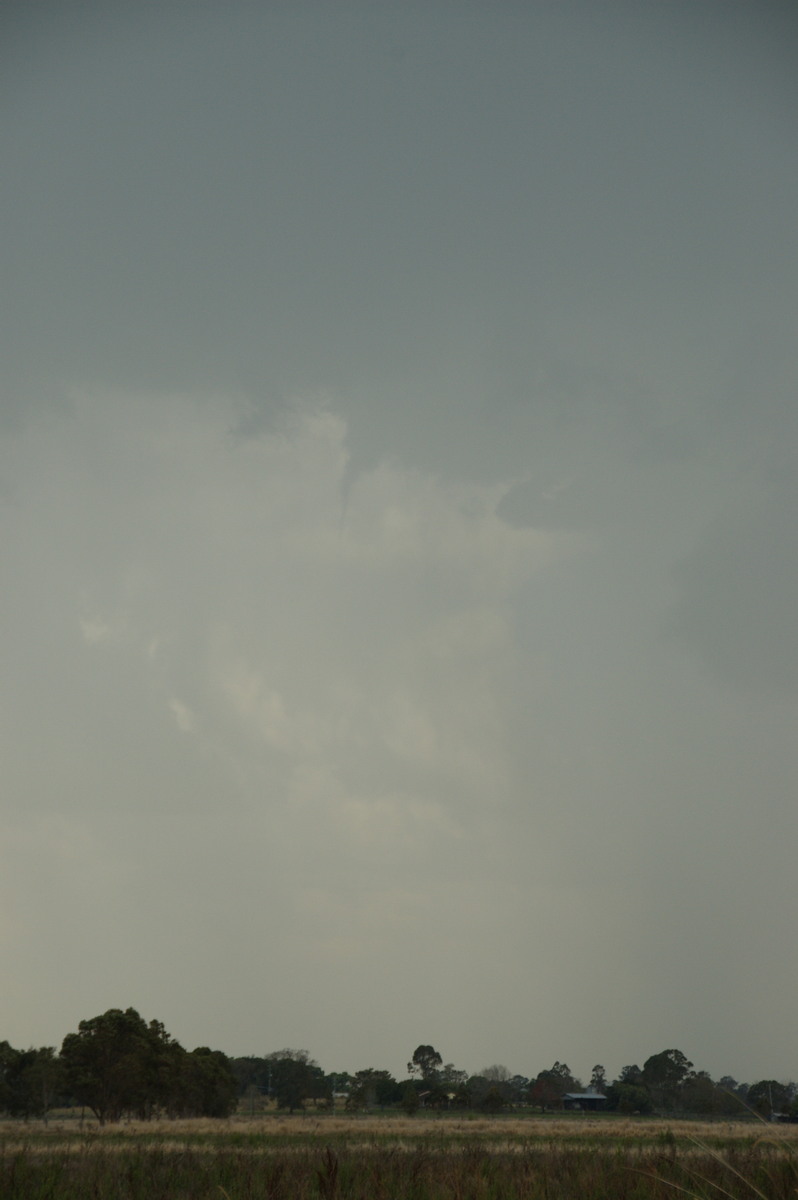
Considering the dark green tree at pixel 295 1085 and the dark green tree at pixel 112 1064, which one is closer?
the dark green tree at pixel 112 1064

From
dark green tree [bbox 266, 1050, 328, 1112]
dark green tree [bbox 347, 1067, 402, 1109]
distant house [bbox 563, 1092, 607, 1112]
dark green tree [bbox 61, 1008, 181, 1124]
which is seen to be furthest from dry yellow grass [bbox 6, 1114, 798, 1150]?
distant house [bbox 563, 1092, 607, 1112]

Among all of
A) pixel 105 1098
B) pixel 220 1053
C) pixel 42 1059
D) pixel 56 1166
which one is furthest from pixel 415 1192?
pixel 220 1053

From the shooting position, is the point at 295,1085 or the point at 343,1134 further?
the point at 295,1085

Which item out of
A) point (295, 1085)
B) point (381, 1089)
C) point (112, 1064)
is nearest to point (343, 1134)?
point (112, 1064)

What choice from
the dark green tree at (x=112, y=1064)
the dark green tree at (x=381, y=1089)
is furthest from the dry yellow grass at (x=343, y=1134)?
the dark green tree at (x=381, y=1089)

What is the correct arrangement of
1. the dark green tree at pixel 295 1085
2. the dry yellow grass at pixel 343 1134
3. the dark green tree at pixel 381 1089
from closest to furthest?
the dry yellow grass at pixel 343 1134, the dark green tree at pixel 295 1085, the dark green tree at pixel 381 1089

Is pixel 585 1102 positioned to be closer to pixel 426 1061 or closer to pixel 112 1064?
pixel 426 1061

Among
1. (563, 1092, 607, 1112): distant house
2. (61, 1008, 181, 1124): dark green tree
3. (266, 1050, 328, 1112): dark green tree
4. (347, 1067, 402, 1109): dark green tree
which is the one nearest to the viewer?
(61, 1008, 181, 1124): dark green tree

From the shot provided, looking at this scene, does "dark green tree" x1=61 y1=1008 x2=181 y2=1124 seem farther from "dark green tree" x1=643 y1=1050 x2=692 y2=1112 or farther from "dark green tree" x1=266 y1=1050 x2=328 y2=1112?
"dark green tree" x1=643 y1=1050 x2=692 y2=1112

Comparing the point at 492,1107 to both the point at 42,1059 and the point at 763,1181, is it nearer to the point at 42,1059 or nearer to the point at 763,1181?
the point at 42,1059

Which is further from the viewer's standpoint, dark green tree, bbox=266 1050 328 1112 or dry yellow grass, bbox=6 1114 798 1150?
dark green tree, bbox=266 1050 328 1112

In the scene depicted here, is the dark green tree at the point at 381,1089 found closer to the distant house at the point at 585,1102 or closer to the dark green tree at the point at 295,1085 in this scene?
the dark green tree at the point at 295,1085

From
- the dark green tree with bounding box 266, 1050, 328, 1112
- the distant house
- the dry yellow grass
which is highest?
the dry yellow grass

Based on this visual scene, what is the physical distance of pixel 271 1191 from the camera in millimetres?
9359
